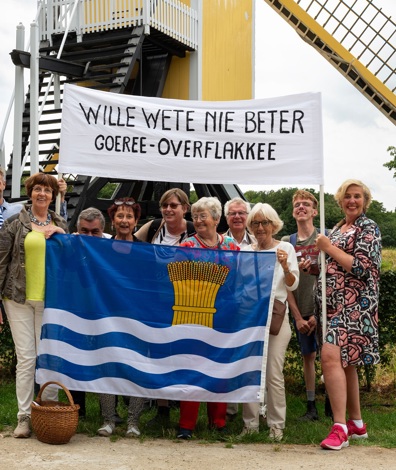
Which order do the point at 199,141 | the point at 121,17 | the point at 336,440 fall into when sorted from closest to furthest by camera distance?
the point at 336,440
the point at 199,141
the point at 121,17

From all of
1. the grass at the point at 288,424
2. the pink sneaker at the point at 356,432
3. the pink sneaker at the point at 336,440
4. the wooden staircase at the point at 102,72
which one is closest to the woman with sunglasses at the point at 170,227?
the grass at the point at 288,424

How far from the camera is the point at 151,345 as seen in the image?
22.2ft

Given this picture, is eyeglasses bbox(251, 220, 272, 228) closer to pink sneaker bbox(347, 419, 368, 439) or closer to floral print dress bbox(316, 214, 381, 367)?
floral print dress bbox(316, 214, 381, 367)

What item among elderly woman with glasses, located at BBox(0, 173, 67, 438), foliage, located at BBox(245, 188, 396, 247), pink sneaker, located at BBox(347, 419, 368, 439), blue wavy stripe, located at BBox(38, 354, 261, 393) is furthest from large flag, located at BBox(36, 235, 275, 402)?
foliage, located at BBox(245, 188, 396, 247)

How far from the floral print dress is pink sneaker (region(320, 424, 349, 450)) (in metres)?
0.57

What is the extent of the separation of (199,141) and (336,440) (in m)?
2.99

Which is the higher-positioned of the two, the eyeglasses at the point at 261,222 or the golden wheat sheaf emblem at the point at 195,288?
the eyeglasses at the point at 261,222

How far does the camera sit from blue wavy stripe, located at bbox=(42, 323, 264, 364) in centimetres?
673

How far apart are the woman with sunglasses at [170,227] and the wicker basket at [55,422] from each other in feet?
3.01

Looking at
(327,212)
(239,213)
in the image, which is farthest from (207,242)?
(327,212)

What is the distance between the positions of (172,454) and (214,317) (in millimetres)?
1263

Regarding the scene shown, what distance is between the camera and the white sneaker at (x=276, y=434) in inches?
266

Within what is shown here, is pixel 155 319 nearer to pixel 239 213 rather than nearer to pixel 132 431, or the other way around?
pixel 132 431

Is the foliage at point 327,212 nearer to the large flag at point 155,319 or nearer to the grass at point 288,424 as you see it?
the grass at point 288,424
